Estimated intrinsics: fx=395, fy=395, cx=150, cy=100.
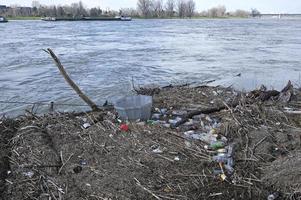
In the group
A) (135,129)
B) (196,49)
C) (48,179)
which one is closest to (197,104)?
(135,129)

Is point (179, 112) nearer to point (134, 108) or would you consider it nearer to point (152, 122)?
point (152, 122)

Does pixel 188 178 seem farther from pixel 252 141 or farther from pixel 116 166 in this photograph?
pixel 252 141

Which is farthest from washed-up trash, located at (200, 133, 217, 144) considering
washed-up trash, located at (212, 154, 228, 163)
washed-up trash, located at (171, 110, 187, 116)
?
washed-up trash, located at (171, 110, 187, 116)

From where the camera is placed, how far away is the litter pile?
14.2ft

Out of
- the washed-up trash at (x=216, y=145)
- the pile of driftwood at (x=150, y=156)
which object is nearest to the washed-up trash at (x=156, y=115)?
the pile of driftwood at (x=150, y=156)

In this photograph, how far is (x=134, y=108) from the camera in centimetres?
612

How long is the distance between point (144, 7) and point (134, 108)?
108476 millimetres

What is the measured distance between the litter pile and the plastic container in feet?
0.50

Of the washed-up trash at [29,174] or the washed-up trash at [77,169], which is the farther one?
the washed-up trash at [77,169]

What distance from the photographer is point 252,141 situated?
536 centimetres

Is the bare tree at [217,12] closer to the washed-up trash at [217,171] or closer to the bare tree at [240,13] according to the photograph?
the bare tree at [240,13]

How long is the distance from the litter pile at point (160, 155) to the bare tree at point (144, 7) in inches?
4146

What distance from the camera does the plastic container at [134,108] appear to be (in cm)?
616

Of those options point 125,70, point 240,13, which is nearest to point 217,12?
Result: point 240,13
